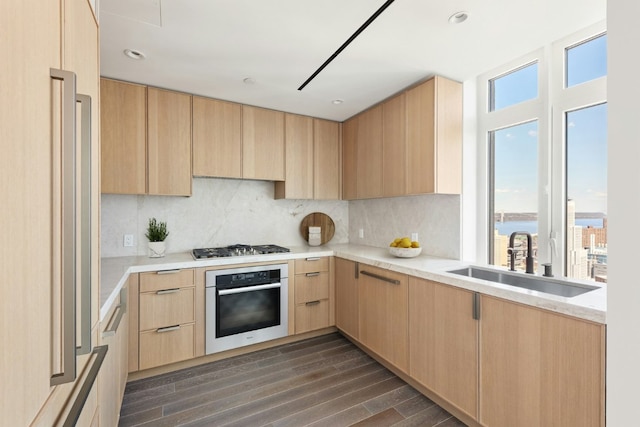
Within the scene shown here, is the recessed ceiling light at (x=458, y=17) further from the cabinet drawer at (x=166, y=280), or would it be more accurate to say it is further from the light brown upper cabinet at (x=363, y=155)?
the cabinet drawer at (x=166, y=280)

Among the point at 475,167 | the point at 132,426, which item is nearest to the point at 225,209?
the point at 132,426

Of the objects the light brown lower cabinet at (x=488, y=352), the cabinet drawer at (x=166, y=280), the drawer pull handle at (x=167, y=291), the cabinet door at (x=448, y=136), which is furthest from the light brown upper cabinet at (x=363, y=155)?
the drawer pull handle at (x=167, y=291)

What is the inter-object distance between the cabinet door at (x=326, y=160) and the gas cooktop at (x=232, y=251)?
31.4 inches

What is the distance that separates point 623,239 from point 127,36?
2.41 m

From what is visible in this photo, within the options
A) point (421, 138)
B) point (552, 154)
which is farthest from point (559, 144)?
point (421, 138)

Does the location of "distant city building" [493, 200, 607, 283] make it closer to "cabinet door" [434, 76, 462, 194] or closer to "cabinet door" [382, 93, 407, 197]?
"cabinet door" [434, 76, 462, 194]

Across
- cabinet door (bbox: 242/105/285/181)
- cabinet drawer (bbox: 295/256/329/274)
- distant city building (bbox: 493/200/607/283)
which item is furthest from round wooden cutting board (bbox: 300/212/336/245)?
distant city building (bbox: 493/200/607/283)

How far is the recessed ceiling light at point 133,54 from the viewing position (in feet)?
6.48

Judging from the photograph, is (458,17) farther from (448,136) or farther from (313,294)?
(313,294)

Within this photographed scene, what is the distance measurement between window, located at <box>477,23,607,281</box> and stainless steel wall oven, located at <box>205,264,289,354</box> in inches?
75.4

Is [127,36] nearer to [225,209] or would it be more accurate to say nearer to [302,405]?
[225,209]

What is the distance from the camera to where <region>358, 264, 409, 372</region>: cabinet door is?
221 centimetres

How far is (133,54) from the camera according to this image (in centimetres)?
202

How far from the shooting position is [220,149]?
2.81 m
